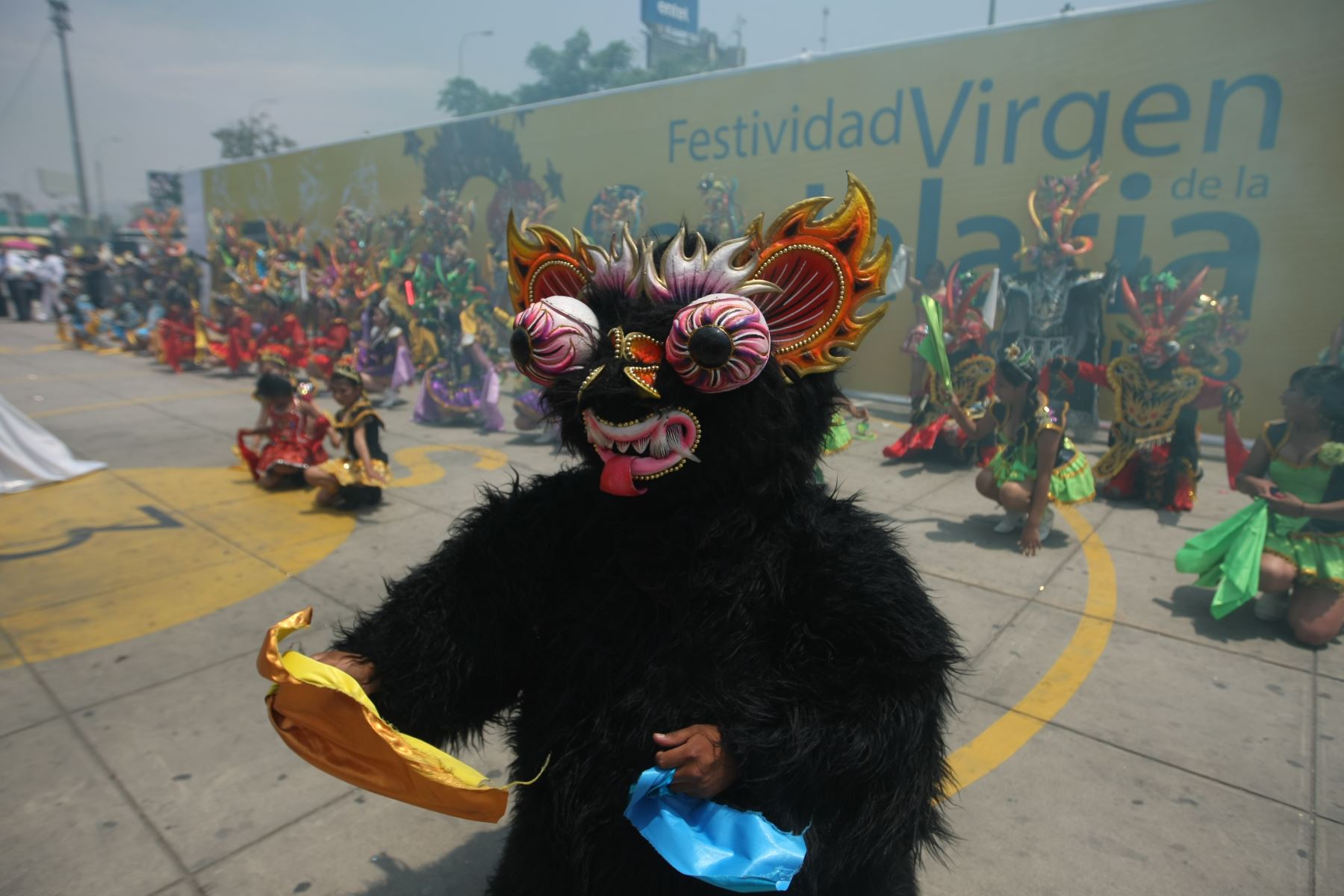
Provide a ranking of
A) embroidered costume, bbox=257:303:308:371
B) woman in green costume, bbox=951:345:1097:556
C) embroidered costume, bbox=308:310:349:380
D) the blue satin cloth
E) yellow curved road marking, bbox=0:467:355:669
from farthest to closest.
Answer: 1. embroidered costume, bbox=257:303:308:371
2. embroidered costume, bbox=308:310:349:380
3. woman in green costume, bbox=951:345:1097:556
4. yellow curved road marking, bbox=0:467:355:669
5. the blue satin cloth

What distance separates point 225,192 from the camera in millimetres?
25422

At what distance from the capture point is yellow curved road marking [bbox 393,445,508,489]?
720cm

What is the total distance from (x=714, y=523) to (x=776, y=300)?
0.46 meters

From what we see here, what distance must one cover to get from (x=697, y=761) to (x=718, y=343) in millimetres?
699

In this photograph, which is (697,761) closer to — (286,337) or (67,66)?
(286,337)

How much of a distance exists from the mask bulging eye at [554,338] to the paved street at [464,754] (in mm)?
1820

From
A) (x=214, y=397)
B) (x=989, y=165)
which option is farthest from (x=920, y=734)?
(x=214, y=397)

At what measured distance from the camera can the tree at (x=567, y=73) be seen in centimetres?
4559

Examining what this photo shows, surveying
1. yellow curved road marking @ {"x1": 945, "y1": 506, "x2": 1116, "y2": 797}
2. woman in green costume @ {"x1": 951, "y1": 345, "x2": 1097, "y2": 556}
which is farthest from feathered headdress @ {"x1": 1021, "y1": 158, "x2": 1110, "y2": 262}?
yellow curved road marking @ {"x1": 945, "y1": 506, "x2": 1116, "y2": 797}

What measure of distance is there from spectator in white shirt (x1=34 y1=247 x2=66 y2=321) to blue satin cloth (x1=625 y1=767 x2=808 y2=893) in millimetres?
27136

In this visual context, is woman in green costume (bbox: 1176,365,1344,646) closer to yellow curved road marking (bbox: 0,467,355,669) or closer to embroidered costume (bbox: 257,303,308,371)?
yellow curved road marking (bbox: 0,467,355,669)

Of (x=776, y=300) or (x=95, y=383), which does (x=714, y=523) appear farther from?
(x=95, y=383)

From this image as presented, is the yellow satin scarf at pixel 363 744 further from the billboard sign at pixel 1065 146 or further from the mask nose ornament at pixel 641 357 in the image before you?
the billboard sign at pixel 1065 146

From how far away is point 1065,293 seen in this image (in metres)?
8.91
